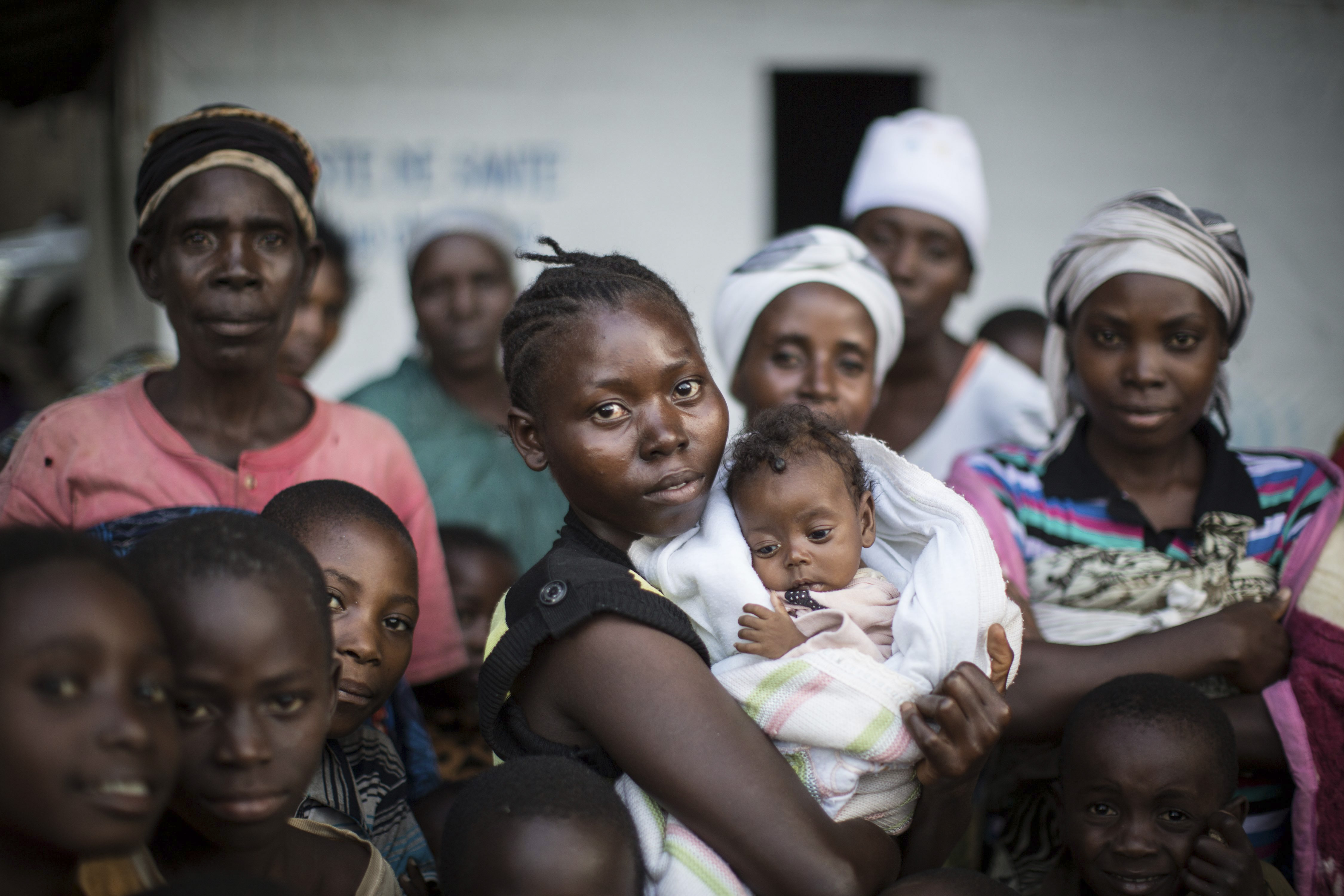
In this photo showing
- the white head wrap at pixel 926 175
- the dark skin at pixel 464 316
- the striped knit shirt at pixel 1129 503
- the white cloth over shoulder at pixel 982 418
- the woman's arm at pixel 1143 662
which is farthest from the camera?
the dark skin at pixel 464 316

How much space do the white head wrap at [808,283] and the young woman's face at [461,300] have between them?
1374 millimetres

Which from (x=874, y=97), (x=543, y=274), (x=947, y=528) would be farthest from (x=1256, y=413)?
(x=543, y=274)

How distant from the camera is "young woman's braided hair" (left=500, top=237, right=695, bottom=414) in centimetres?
207

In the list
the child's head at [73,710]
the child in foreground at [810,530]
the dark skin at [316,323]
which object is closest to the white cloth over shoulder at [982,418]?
the child in foreground at [810,530]

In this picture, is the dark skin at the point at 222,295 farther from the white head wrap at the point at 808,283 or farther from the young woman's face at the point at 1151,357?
the young woman's face at the point at 1151,357

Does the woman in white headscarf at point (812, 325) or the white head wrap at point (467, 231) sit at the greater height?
the white head wrap at point (467, 231)

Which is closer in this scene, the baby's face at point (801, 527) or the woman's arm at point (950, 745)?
the woman's arm at point (950, 745)

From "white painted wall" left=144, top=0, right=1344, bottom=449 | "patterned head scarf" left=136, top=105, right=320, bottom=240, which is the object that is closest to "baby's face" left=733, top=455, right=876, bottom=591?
"patterned head scarf" left=136, top=105, right=320, bottom=240

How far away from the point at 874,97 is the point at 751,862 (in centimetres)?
522

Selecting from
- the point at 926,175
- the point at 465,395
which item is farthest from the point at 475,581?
the point at 926,175

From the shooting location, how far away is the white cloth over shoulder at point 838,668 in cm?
187

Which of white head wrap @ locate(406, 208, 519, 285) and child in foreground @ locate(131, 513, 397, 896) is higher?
white head wrap @ locate(406, 208, 519, 285)

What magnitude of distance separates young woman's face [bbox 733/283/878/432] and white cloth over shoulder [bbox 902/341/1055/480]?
774 millimetres

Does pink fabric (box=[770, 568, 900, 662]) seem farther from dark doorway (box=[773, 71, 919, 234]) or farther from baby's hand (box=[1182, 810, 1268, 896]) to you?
dark doorway (box=[773, 71, 919, 234])
